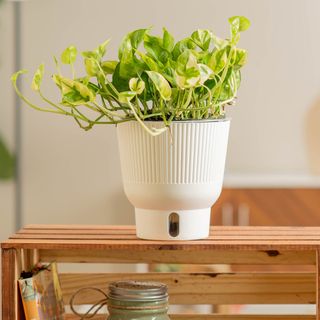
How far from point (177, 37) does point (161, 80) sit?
8.98ft

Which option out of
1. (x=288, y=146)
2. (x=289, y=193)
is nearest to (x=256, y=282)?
(x=289, y=193)

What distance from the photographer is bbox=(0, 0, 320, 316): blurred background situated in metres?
4.16

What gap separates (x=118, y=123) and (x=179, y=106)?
0.44 ft

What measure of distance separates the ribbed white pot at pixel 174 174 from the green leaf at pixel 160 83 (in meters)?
0.09

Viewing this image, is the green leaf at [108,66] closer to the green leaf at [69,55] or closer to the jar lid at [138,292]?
the green leaf at [69,55]

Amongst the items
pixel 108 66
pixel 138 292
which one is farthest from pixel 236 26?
pixel 138 292

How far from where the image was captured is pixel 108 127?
165 inches

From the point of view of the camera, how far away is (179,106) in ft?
4.95

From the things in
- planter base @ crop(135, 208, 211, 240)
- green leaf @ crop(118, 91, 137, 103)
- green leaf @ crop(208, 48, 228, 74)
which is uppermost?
green leaf @ crop(208, 48, 228, 74)

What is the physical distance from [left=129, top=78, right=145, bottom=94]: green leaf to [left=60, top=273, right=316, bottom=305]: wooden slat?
1.67ft

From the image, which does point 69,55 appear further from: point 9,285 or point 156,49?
point 9,285

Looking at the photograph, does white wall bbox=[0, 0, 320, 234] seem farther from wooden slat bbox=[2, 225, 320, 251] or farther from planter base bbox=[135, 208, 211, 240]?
planter base bbox=[135, 208, 211, 240]

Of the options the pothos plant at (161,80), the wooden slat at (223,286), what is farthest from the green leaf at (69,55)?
the wooden slat at (223,286)

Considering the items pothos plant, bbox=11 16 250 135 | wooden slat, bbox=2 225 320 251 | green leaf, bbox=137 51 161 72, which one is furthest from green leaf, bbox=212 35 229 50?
wooden slat, bbox=2 225 320 251
